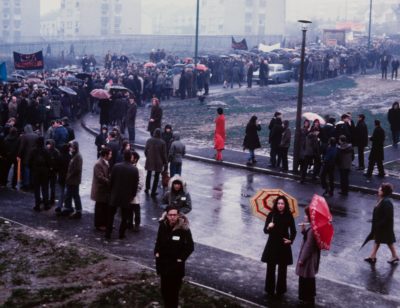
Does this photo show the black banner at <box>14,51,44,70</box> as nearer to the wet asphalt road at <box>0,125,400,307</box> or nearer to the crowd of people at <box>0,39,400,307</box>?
the crowd of people at <box>0,39,400,307</box>

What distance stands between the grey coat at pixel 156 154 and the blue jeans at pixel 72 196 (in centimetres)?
265

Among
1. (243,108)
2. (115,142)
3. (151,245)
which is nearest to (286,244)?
(151,245)

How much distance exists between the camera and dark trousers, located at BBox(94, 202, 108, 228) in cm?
1317

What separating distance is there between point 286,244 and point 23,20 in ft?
447

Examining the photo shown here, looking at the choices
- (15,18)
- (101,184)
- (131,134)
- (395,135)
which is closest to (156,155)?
(101,184)

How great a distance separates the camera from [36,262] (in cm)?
1128

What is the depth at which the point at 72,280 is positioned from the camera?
10383 mm

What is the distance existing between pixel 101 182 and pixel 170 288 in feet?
15.4

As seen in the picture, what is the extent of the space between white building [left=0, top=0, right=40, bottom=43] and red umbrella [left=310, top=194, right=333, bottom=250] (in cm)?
13194

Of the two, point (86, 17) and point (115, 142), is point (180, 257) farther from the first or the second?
point (86, 17)

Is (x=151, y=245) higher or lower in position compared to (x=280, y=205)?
lower

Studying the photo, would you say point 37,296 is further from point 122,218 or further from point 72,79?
point 72,79

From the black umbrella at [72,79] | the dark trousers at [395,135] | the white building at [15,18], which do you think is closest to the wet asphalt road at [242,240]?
the dark trousers at [395,135]

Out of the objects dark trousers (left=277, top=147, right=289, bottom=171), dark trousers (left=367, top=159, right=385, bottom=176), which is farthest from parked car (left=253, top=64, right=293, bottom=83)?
dark trousers (left=367, top=159, right=385, bottom=176)
